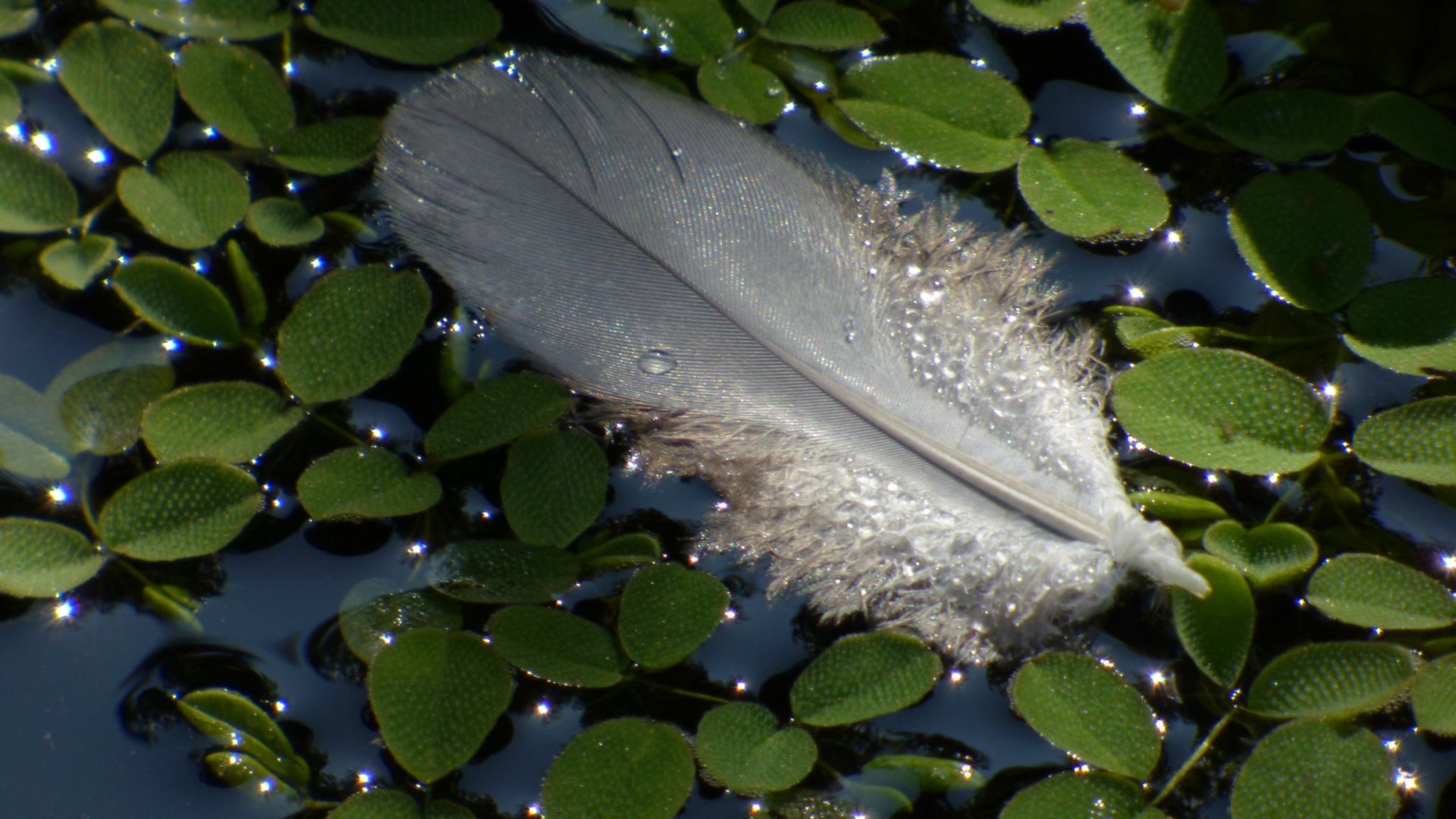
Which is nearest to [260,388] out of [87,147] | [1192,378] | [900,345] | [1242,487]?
[87,147]

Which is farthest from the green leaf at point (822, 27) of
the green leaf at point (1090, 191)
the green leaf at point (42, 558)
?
the green leaf at point (42, 558)

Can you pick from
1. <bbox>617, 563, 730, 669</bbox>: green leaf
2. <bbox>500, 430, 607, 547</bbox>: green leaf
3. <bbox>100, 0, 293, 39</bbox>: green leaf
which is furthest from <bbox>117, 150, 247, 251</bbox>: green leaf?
<bbox>617, 563, 730, 669</bbox>: green leaf

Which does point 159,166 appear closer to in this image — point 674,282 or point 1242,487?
point 674,282

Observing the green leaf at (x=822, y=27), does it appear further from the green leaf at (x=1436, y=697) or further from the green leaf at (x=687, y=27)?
the green leaf at (x=1436, y=697)

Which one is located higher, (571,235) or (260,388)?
(571,235)

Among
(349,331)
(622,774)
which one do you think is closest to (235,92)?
(349,331)
